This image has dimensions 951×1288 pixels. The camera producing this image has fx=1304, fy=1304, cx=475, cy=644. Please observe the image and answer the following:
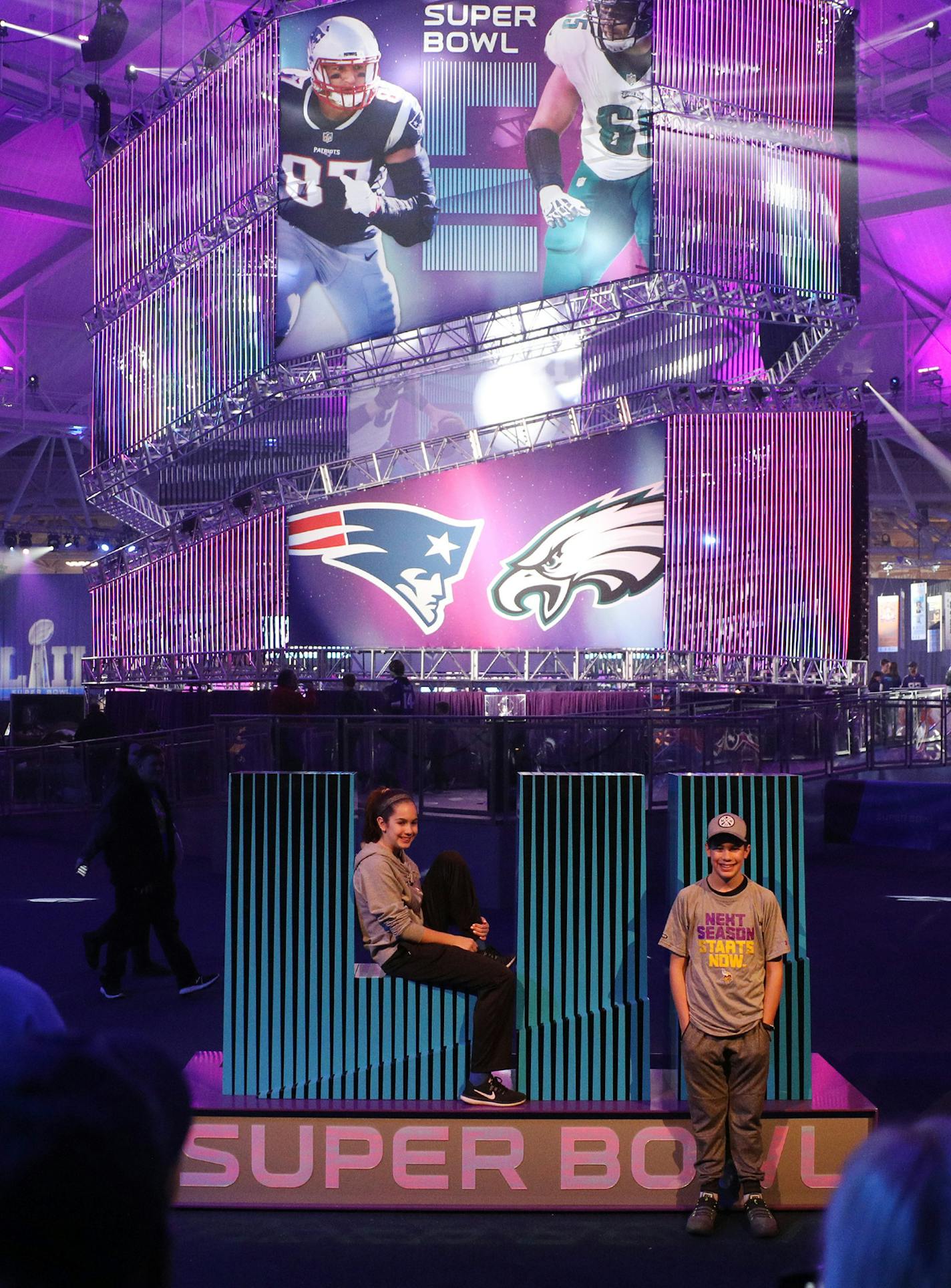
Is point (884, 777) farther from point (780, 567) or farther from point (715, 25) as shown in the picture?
point (715, 25)

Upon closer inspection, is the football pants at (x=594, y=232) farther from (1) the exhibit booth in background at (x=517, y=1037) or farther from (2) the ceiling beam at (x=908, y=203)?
(1) the exhibit booth in background at (x=517, y=1037)

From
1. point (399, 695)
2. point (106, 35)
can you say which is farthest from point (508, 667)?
point (106, 35)

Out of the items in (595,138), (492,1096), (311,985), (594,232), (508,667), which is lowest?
(492,1096)

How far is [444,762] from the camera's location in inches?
511

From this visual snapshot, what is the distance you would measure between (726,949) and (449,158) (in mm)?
17508

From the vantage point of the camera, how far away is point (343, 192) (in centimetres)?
2027

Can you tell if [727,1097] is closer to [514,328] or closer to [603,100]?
[514,328]

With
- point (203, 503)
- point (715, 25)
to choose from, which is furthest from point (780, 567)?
point (203, 503)

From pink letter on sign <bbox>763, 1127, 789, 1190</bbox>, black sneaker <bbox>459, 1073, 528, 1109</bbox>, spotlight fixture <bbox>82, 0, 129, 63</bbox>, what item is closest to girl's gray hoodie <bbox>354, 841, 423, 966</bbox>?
black sneaker <bbox>459, 1073, 528, 1109</bbox>

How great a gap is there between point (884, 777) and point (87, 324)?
16455 mm

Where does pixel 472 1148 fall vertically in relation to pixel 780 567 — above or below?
below

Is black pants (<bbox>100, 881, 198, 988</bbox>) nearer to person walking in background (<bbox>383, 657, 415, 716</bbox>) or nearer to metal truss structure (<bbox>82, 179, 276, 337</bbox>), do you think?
person walking in background (<bbox>383, 657, 415, 716</bbox>)

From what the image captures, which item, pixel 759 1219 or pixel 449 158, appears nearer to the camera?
pixel 759 1219

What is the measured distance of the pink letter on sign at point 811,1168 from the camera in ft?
18.1
